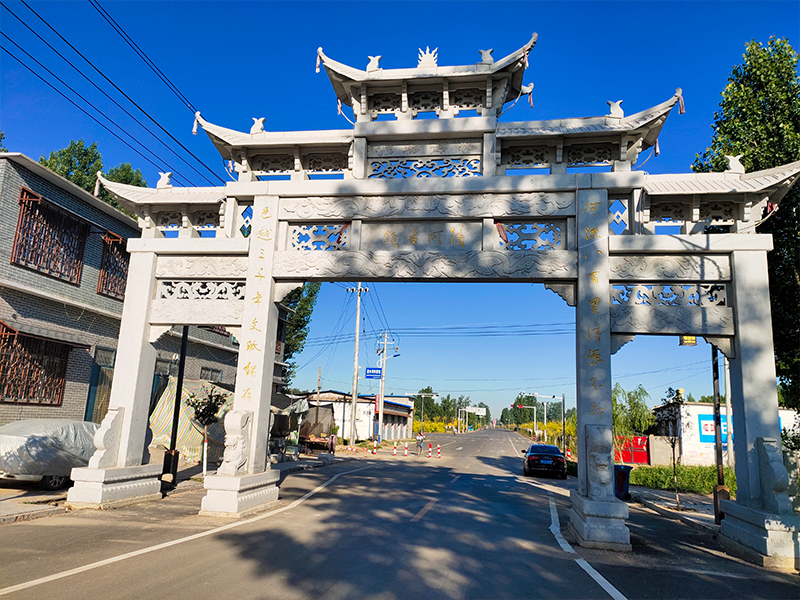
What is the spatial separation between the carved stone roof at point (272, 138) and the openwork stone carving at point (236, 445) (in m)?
5.22

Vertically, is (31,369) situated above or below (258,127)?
below

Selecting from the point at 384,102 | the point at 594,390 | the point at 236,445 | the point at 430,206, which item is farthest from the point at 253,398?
the point at 384,102

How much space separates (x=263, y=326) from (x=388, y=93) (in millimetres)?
5226

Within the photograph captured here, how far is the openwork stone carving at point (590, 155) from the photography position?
9727 millimetres

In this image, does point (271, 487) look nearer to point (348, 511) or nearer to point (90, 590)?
point (348, 511)

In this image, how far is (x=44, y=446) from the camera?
10.3m

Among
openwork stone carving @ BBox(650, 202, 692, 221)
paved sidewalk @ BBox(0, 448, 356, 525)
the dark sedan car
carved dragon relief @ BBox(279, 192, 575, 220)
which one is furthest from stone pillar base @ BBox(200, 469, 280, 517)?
the dark sedan car

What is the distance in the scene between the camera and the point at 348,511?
9617 mm

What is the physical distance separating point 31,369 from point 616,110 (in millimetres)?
14484

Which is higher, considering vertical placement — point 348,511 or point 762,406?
point 762,406

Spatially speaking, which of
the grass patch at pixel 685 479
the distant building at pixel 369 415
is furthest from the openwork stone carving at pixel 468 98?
the distant building at pixel 369 415

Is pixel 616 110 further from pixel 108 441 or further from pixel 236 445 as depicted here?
pixel 108 441

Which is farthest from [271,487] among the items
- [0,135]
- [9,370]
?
[0,135]

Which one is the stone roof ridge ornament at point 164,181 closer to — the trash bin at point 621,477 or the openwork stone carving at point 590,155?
the openwork stone carving at point 590,155
